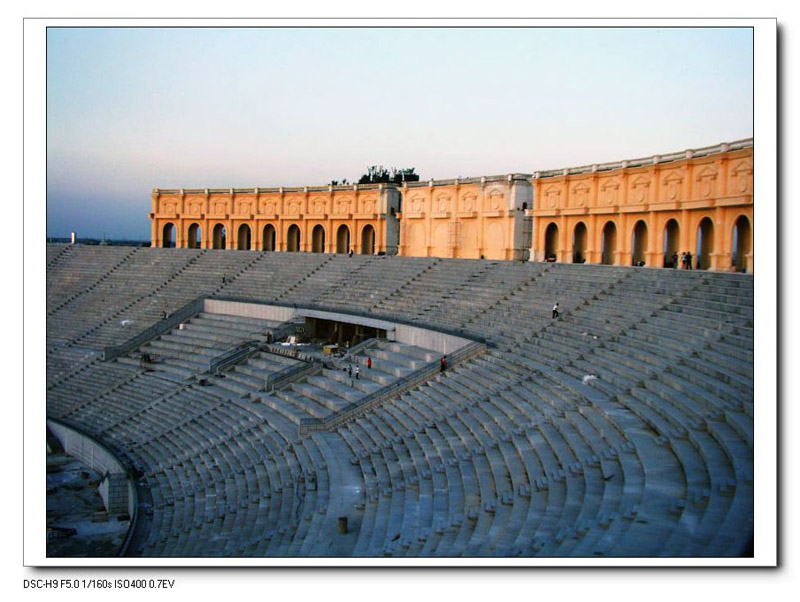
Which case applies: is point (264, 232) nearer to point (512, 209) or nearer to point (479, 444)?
point (512, 209)

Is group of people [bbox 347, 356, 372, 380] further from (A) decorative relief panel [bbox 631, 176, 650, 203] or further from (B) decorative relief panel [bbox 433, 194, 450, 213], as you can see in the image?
(B) decorative relief panel [bbox 433, 194, 450, 213]

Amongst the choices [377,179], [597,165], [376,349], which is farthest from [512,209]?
[377,179]

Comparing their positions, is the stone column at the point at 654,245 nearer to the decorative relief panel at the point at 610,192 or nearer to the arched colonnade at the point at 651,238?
the arched colonnade at the point at 651,238

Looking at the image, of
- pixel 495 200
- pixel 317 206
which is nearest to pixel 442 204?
pixel 495 200

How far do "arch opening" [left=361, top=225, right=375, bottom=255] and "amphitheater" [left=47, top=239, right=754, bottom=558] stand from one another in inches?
352

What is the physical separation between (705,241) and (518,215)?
1033cm

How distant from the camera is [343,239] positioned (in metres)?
46.0

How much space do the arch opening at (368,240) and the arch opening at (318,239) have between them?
2896 mm

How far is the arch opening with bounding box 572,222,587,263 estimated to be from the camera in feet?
115

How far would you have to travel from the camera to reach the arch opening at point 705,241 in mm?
26516

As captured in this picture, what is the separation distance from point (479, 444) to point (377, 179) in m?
60.4

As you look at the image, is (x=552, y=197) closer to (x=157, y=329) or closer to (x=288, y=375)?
(x=288, y=375)

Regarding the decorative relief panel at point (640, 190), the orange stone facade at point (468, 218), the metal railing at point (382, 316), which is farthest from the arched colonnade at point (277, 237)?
the decorative relief panel at point (640, 190)
